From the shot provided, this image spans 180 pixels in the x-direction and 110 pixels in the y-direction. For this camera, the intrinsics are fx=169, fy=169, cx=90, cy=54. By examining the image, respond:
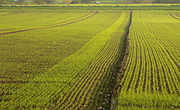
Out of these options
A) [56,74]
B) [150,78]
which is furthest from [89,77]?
[150,78]

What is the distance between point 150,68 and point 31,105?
11023 millimetres

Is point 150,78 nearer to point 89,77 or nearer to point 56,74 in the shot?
point 89,77

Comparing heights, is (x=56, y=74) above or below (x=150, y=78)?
below

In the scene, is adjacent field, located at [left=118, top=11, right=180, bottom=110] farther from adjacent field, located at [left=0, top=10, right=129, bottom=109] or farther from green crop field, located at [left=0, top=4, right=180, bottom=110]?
adjacent field, located at [left=0, top=10, right=129, bottom=109]

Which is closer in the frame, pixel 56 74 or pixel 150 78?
pixel 150 78

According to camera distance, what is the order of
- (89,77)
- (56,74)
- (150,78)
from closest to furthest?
1. (150,78)
2. (89,77)
3. (56,74)

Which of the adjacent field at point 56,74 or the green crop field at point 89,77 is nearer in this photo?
the green crop field at point 89,77

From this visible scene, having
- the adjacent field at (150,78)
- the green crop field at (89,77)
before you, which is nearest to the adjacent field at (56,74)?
the green crop field at (89,77)

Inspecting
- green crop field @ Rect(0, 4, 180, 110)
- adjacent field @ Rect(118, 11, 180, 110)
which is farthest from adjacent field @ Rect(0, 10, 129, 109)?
adjacent field @ Rect(118, 11, 180, 110)

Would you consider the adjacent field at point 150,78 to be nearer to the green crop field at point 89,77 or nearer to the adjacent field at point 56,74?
the green crop field at point 89,77

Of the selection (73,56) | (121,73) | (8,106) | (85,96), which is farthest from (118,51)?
(8,106)

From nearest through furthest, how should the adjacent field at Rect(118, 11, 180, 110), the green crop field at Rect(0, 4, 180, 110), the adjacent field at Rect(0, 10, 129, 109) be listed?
1. the adjacent field at Rect(118, 11, 180, 110)
2. the green crop field at Rect(0, 4, 180, 110)
3. the adjacent field at Rect(0, 10, 129, 109)

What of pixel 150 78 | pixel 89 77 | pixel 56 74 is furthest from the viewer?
pixel 56 74

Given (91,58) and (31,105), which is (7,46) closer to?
(91,58)
